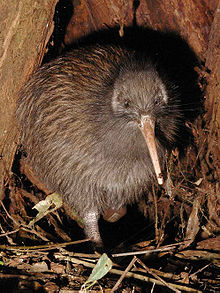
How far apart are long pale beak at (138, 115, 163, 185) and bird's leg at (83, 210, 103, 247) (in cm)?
94

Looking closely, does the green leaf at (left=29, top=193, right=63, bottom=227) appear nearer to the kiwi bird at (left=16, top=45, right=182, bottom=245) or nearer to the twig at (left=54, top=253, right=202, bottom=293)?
the kiwi bird at (left=16, top=45, right=182, bottom=245)

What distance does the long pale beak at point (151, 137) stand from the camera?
2605 millimetres

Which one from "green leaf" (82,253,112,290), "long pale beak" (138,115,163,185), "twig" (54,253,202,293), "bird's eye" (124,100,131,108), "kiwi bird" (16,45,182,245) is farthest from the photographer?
"kiwi bird" (16,45,182,245)

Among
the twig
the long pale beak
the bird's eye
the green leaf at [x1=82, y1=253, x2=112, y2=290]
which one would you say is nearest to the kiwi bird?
the bird's eye

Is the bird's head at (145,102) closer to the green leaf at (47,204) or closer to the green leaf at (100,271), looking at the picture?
the green leaf at (100,271)

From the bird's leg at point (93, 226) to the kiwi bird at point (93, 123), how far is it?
13cm

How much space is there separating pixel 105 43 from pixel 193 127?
0.98m

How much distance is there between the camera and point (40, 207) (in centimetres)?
301

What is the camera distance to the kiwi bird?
289cm

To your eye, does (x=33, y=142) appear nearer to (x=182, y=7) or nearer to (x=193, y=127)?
(x=193, y=127)

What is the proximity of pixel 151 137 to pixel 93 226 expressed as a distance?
3.52ft

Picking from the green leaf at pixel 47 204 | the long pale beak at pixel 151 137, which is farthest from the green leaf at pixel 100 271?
the green leaf at pixel 47 204

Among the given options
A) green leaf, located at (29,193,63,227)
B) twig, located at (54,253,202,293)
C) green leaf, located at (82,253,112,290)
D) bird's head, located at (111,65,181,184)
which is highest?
bird's head, located at (111,65,181,184)

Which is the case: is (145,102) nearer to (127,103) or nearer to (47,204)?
(127,103)
